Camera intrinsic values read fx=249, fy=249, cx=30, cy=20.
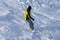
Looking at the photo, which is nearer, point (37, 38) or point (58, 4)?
point (37, 38)

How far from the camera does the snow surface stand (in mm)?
18922

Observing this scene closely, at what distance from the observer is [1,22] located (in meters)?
20.9

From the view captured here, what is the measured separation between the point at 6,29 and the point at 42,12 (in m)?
5.90

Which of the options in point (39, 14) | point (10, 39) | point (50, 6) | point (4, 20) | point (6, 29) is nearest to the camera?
point (10, 39)

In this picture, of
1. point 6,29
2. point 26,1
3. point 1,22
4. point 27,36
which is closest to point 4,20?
point 1,22

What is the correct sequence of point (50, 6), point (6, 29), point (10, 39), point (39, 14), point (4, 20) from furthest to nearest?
point (50, 6) < point (39, 14) < point (4, 20) < point (6, 29) < point (10, 39)

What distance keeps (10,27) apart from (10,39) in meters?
2.04

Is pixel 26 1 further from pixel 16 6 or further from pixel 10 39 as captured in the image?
pixel 10 39

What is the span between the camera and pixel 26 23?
2095 centimetres

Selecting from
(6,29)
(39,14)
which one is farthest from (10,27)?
(39,14)

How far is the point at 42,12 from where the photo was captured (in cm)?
2445

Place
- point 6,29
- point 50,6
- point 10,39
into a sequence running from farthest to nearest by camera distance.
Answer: point 50,6, point 6,29, point 10,39

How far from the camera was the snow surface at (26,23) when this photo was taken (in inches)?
745

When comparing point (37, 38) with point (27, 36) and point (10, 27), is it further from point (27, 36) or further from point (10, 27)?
point (10, 27)
